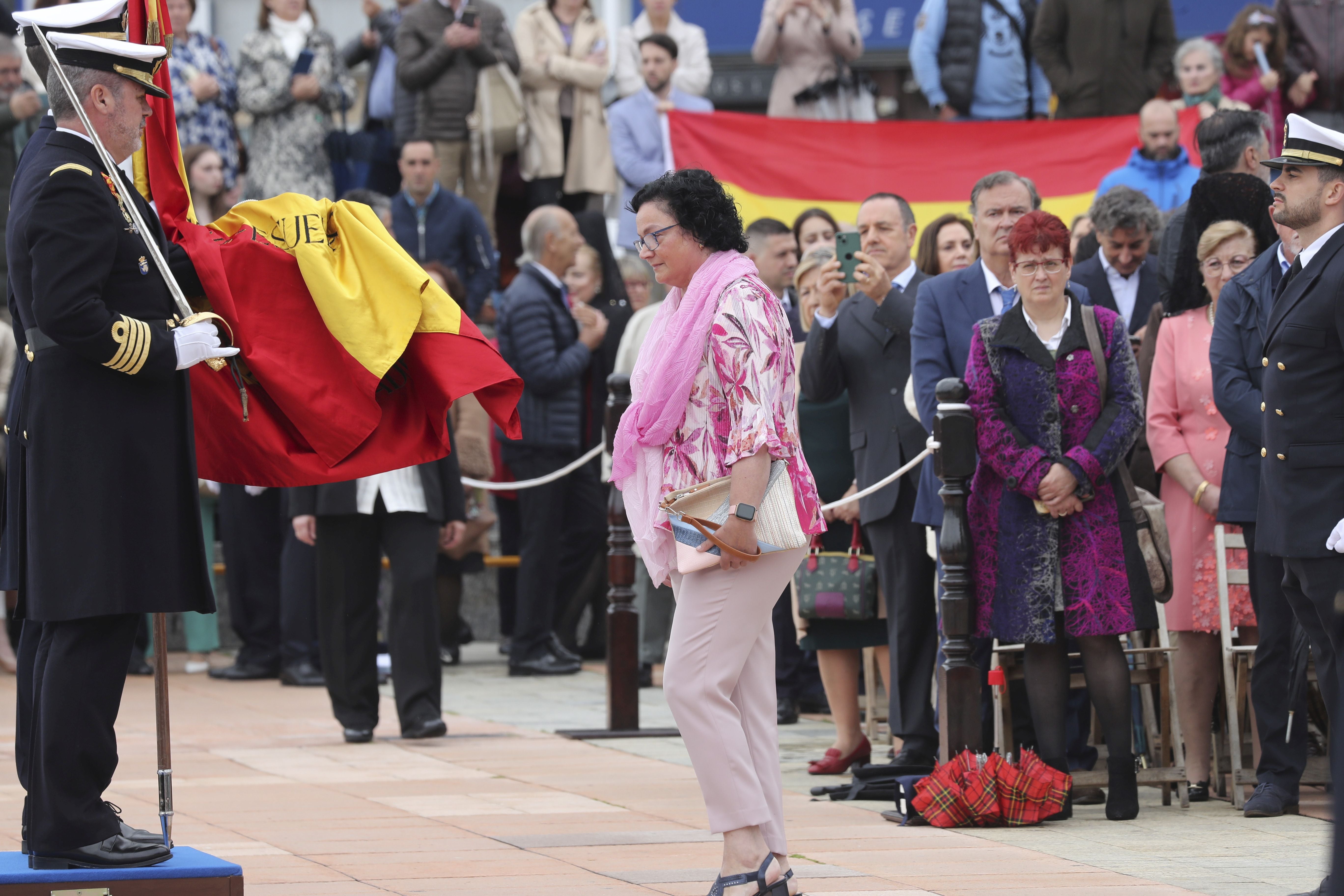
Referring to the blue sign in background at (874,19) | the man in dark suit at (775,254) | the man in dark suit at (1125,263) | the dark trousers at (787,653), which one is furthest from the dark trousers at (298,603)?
the blue sign in background at (874,19)

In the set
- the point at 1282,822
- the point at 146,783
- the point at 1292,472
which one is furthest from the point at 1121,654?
the point at 146,783

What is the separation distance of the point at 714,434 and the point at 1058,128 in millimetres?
7572

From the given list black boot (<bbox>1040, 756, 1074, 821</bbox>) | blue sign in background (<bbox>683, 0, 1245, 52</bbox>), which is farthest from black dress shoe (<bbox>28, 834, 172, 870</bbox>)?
blue sign in background (<bbox>683, 0, 1245, 52</bbox>)

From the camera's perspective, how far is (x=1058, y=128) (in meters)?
12.2

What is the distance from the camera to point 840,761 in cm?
788

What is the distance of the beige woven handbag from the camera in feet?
16.9

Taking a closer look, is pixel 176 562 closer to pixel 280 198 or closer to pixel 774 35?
pixel 280 198

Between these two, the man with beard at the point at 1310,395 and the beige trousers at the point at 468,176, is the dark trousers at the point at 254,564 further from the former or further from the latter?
the man with beard at the point at 1310,395

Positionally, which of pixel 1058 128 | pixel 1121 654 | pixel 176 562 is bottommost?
pixel 1121 654

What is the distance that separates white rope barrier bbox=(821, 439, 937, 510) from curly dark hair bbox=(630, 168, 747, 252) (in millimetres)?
1728

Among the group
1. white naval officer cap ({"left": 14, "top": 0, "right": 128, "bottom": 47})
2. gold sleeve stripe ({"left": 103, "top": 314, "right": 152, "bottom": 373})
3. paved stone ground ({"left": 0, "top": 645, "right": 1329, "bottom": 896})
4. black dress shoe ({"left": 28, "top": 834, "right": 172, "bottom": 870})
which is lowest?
paved stone ground ({"left": 0, "top": 645, "right": 1329, "bottom": 896})

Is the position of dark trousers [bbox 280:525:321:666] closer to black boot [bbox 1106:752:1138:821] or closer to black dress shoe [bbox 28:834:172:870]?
black boot [bbox 1106:752:1138:821]

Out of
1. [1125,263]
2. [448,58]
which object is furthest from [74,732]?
[448,58]

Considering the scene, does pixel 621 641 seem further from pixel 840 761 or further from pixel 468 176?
pixel 468 176
